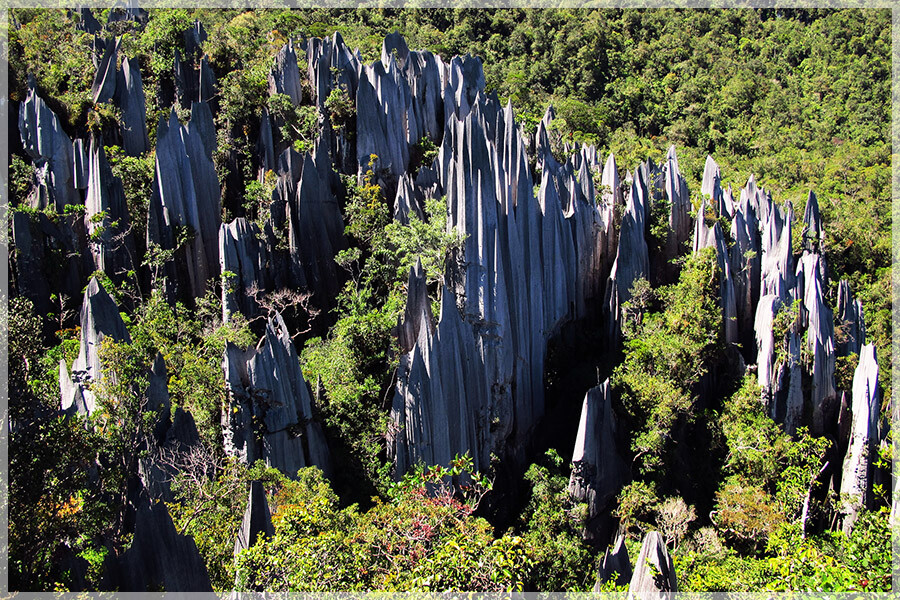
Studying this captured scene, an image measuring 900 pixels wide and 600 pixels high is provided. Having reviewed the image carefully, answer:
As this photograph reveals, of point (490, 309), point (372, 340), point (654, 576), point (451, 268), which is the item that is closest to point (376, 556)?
point (654, 576)

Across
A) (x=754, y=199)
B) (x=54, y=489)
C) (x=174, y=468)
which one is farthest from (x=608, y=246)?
(x=54, y=489)

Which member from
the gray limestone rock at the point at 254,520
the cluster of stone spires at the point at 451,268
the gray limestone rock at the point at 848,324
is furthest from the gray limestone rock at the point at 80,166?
the gray limestone rock at the point at 848,324

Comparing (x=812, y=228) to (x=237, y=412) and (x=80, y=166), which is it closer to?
(x=237, y=412)

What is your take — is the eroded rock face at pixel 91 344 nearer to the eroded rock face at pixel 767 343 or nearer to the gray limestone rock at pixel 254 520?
the gray limestone rock at pixel 254 520

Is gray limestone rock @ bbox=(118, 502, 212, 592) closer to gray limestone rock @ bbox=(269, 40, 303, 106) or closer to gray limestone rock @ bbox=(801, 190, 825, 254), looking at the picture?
gray limestone rock @ bbox=(269, 40, 303, 106)

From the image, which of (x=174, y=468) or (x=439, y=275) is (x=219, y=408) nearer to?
(x=174, y=468)

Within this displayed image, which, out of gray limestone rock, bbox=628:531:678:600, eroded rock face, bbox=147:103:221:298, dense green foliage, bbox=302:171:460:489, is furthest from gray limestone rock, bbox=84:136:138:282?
gray limestone rock, bbox=628:531:678:600
